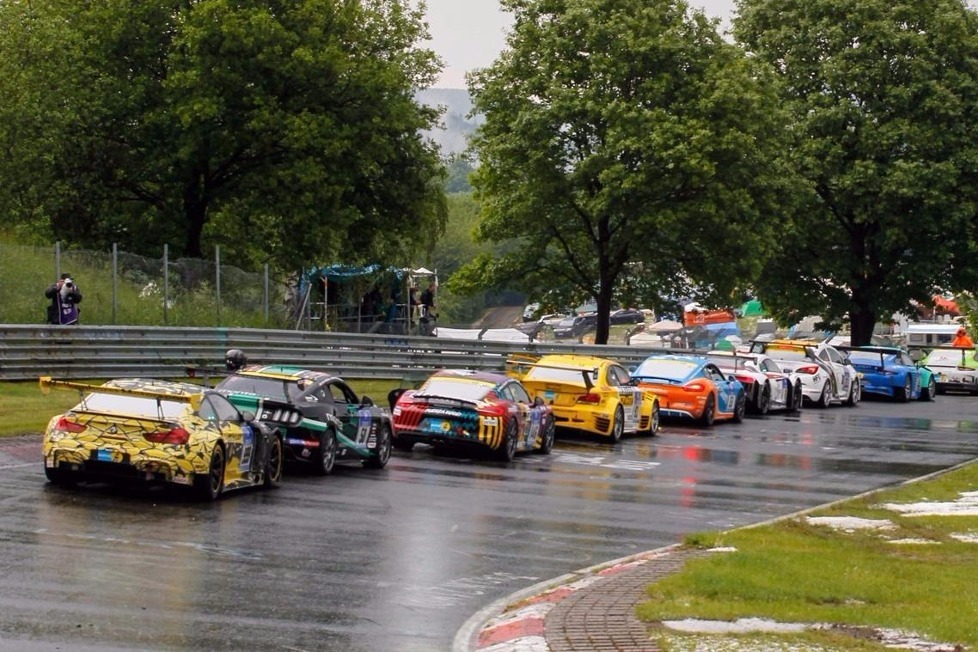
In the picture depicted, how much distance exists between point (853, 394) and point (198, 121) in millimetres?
19429

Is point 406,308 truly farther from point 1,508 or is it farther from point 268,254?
point 1,508

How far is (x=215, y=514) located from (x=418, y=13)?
106 ft

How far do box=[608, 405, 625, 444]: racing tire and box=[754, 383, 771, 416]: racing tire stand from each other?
994 cm

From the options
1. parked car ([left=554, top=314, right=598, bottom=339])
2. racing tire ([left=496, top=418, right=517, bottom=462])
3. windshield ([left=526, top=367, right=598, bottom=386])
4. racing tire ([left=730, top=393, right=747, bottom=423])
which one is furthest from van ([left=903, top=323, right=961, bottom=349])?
racing tire ([left=496, top=418, right=517, bottom=462])

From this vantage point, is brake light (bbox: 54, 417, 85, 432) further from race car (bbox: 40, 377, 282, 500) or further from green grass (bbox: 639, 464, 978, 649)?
green grass (bbox: 639, 464, 978, 649)

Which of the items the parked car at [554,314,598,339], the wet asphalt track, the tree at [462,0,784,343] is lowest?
the wet asphalt track

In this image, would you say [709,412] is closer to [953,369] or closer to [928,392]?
[928,392]

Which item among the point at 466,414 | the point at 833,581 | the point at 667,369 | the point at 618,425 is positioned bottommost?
the point at 833,581

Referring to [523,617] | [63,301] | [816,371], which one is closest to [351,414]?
[63,301]

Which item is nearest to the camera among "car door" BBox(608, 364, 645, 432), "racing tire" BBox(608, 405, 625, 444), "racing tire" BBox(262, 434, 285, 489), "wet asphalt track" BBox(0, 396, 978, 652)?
"wet asphalt track" BBox(0, 396, 978, 652)

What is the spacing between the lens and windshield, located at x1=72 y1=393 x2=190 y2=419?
15.9m

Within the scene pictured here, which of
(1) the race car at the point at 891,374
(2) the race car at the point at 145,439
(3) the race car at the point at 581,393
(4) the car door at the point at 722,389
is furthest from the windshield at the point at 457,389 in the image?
(1) the race car at the point at 891,374

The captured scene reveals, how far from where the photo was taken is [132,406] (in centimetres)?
1597

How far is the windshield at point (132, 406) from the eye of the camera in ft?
52.1
